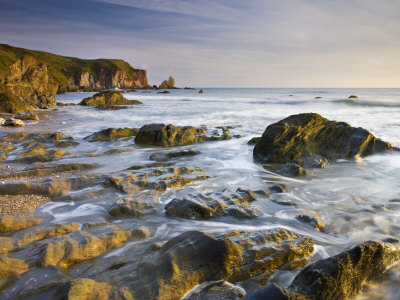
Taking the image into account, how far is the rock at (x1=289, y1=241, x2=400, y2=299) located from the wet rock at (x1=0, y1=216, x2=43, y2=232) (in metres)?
3.26

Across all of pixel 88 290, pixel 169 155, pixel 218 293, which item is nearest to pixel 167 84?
pixel 169 155

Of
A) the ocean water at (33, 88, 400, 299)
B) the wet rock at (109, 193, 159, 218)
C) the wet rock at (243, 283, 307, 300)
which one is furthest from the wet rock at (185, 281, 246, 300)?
the wet rock at (109, 193, 159, 218)

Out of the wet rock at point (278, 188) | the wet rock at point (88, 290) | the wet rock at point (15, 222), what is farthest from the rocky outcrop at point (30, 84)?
the wet rock at point (88, 290)

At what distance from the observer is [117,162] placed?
735 centimetres

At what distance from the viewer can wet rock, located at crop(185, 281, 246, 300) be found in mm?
2320

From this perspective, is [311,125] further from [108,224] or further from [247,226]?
[108,224]

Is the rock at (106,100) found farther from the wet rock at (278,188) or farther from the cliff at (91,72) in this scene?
the cliff at (91,72)

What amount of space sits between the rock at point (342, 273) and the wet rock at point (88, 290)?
146 centimetres

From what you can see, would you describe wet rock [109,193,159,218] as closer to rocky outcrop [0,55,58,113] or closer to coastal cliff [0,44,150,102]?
rocky outcrop [0,55,58,113]

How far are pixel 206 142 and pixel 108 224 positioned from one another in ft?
22.8

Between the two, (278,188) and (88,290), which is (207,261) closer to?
(88,290)

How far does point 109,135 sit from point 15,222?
7.58 meters

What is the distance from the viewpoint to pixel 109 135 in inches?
427

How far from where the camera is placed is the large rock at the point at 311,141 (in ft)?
25.5
